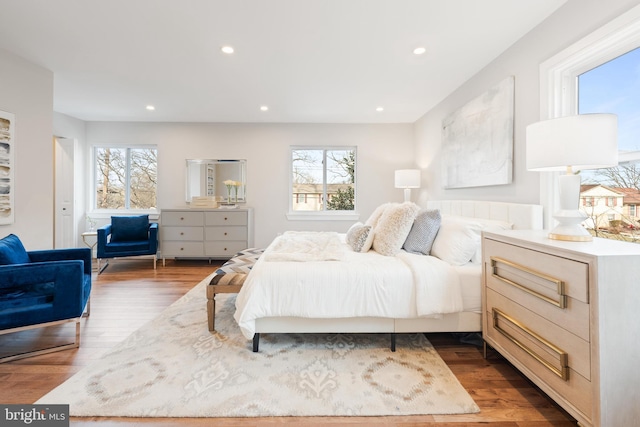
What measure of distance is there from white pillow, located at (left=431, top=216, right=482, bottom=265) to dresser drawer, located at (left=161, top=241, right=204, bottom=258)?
12.3 ft

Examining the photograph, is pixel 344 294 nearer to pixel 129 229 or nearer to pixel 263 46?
pixel 263 46

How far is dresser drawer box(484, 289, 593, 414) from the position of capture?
3.82 feet

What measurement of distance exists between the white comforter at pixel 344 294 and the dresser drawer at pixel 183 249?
303 centimetres

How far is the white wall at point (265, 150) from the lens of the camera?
488cm

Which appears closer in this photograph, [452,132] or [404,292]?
[404,292]

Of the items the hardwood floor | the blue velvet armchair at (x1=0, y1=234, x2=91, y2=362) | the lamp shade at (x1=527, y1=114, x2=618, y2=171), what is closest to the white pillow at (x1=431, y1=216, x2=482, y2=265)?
the hardwood floor

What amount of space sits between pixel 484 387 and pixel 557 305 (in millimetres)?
674

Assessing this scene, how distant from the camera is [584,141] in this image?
1330 mm

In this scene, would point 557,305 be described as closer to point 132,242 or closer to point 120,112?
point 132,242

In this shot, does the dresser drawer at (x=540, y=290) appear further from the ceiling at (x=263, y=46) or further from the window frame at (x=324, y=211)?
the window frame at (x=324, y=211)

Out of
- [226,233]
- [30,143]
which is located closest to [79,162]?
[30,143]

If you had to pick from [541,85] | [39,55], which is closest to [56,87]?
[39,55]

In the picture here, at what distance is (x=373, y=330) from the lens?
1908mm

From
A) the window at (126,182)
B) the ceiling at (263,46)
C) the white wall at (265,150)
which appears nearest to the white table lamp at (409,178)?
the white wall at (265,150)
